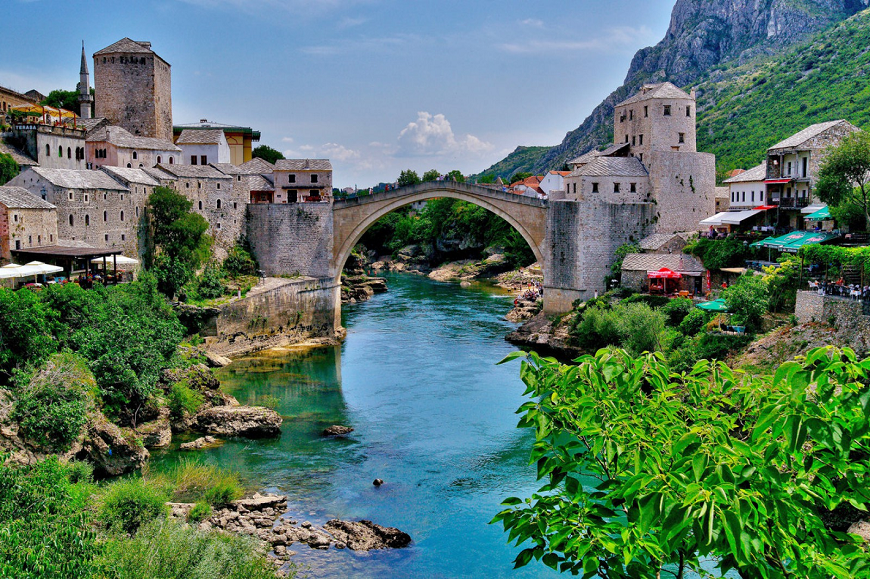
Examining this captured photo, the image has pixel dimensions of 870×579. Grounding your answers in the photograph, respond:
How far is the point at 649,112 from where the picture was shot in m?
36.2

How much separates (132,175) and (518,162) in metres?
123

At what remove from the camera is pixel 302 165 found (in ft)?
134

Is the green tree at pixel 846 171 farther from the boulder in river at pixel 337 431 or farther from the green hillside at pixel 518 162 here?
the green hillside at pixel 518 162

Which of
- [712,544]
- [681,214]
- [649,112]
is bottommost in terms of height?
[712,544]

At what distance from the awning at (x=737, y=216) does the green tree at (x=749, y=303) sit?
750 cm

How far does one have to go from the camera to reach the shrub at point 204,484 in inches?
663

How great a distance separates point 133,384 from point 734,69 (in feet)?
262

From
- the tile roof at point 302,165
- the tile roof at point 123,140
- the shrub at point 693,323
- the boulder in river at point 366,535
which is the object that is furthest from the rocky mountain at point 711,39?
the boulder in river at point 366,535

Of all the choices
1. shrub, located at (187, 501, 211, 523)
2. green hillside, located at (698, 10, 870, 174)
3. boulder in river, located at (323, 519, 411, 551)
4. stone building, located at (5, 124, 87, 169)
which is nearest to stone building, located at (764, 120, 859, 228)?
green hillside, located at (698, 10, 870, 174)

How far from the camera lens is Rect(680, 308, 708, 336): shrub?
88.2ft

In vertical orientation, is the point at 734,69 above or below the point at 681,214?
above

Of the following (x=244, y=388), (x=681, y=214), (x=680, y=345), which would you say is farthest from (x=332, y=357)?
(x=681, y=214)

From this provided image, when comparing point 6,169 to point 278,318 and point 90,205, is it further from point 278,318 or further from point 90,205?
point 278,318

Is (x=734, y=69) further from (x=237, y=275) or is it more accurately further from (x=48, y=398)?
(x=48, y=398)
